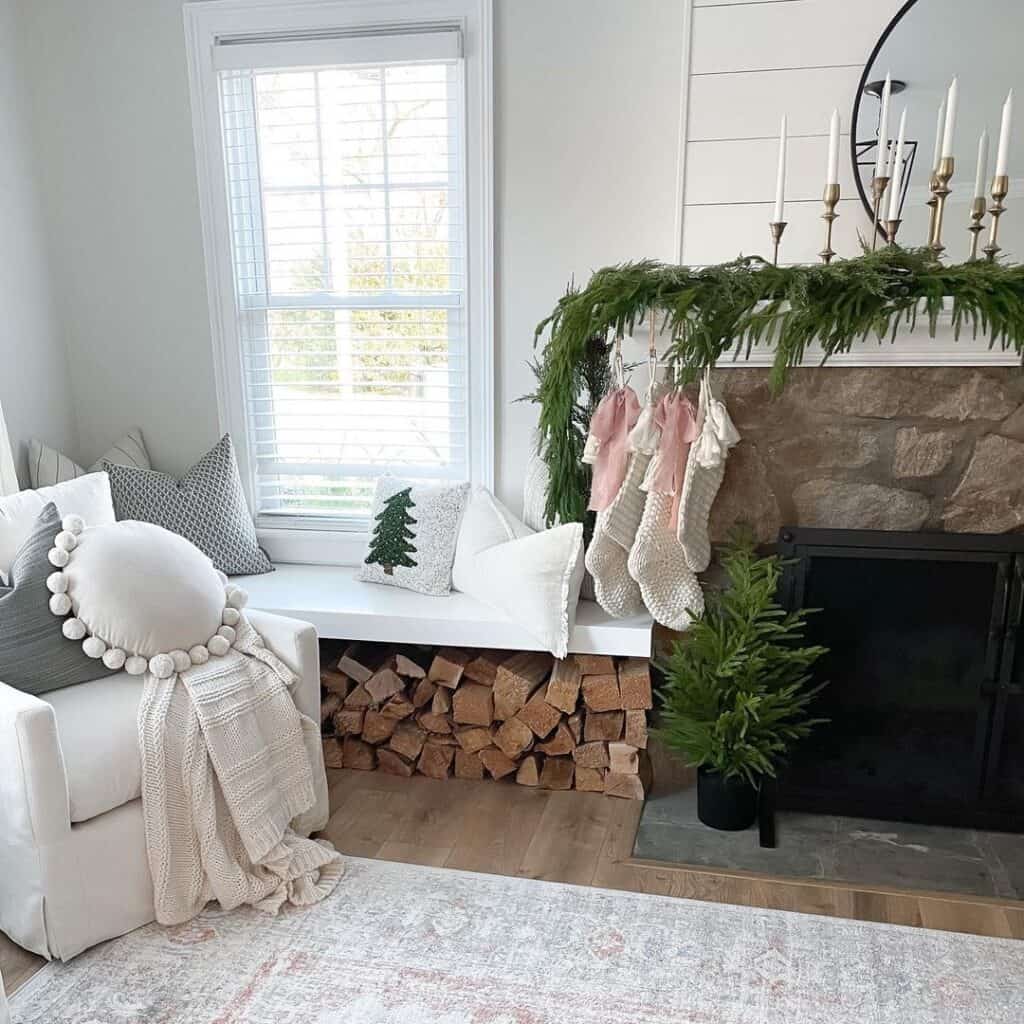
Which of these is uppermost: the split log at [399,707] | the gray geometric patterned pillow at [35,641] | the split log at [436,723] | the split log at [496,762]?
the gray geometric patterned pillow at [35,641]

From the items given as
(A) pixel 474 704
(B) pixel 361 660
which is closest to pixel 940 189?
(A) pixel 474 704

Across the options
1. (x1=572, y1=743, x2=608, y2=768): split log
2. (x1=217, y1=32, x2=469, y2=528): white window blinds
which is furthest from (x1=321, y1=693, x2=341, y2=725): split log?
(x1=572, y1=743, x2=608, y2=768): split log

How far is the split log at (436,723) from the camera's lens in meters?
2.67

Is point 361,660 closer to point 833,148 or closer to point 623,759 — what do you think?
point 623,759

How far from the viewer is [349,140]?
2.77 m

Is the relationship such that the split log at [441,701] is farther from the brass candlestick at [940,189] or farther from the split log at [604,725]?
the brass candlestick at [940,189]

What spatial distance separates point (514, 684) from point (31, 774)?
1.23 metres

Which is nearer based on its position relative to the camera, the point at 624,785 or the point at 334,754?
the point at 624,785

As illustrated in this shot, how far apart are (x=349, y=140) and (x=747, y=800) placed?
226 centimetres

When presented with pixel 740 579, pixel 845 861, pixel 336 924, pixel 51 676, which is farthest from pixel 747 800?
pixel 51 676

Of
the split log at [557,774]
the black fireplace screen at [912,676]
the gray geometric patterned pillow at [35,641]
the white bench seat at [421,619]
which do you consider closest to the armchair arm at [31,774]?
the gray geometric patterned pillow at [35,641]

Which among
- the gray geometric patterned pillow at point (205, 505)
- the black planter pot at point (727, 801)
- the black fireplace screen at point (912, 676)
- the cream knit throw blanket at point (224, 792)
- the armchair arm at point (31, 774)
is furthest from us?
the gray geometric patterned pillow at point (205, 505)

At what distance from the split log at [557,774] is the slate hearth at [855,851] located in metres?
0.24

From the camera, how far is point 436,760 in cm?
270
